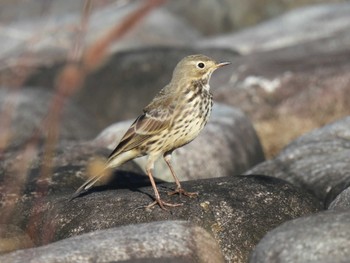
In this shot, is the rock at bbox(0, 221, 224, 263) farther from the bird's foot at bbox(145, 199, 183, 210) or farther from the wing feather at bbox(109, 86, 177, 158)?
the wing feather at bbox(109, 86, 177, 158)

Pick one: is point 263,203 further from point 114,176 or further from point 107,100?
point 107,100

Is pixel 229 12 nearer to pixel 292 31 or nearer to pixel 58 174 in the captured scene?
pixel 292 31

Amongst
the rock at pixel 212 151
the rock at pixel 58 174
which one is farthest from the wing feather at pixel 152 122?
the rock at pixel 212 151

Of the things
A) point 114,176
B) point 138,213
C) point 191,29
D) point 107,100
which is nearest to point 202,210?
point 138,213

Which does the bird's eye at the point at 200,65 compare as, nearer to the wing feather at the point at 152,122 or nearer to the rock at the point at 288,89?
the wing feather at the point at 152,122

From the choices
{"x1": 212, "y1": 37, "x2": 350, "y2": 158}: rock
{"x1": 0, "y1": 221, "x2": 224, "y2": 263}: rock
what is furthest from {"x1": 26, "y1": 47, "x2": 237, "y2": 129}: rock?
{"x1": 0, "y1": 221, "x2": 224, "y2": 263}: rock
